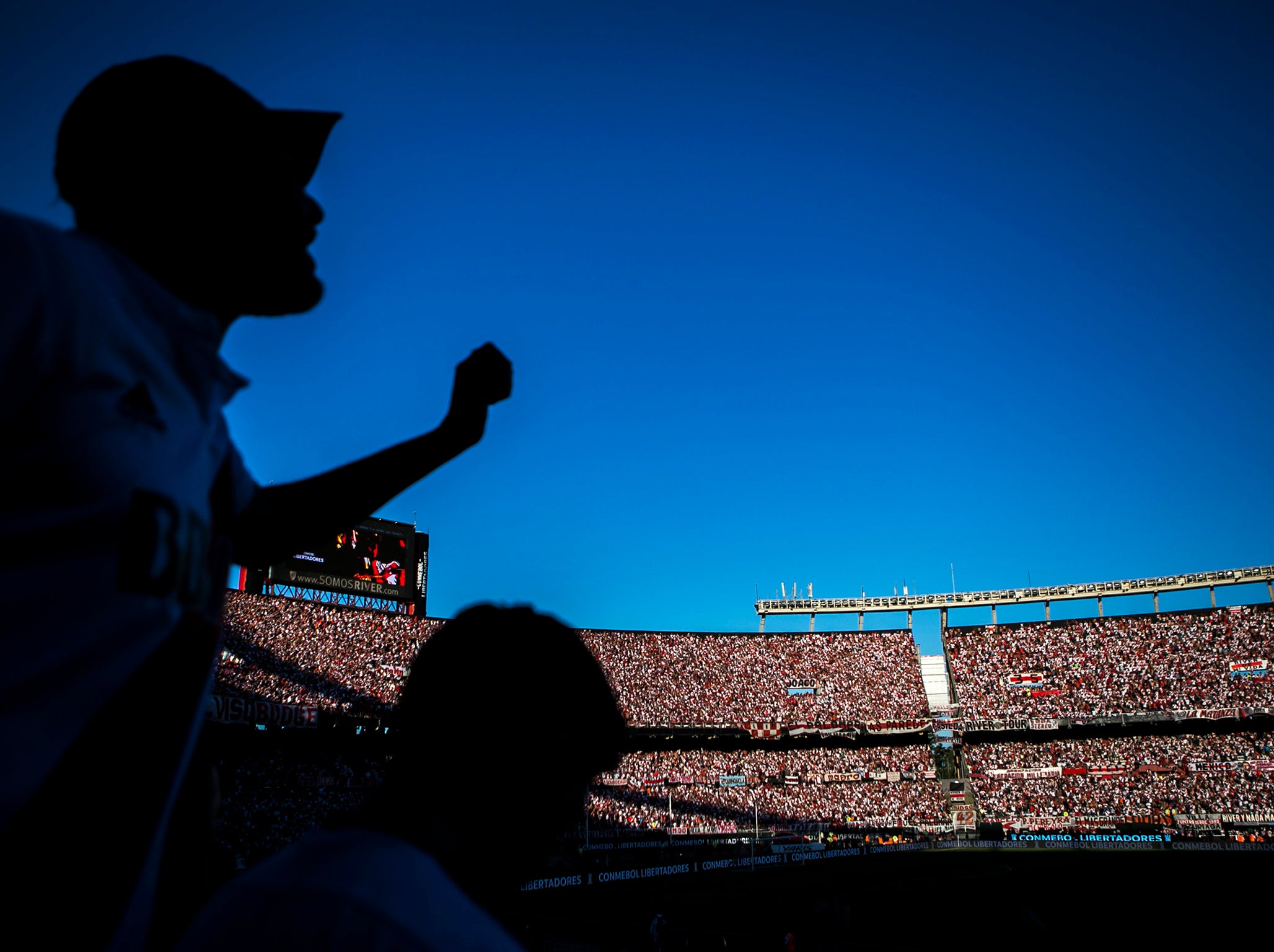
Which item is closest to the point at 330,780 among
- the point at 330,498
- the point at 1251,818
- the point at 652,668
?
the point at 652,668

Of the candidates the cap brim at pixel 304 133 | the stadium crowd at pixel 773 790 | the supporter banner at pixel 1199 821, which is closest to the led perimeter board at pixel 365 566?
the stadium crowd at pixel 773 790

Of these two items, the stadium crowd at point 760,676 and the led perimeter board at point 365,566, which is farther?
the stadium crowd at point 760,676

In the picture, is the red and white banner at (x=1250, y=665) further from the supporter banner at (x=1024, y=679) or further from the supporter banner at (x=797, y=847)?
the supporter banner at (x=797, y=847)

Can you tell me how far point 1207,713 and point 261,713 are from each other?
53655 mm

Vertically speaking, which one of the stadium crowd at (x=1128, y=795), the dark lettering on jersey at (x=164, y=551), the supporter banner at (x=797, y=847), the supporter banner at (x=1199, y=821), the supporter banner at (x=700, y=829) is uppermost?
the dark lettering on jersey at (x=164, y=551)

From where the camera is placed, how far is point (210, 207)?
1177mm

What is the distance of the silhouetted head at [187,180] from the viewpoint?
3.70ft

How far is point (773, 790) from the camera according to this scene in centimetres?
4975

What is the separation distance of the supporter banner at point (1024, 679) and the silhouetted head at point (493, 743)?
201 feet

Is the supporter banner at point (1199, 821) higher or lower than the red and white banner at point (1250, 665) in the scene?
lower

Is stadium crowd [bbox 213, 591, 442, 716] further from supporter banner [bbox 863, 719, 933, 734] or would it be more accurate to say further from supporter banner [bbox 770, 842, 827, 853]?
supporter banner [bbox 863, 719, 933, 734]

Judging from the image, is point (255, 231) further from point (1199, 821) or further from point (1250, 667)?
point (1250, 667)

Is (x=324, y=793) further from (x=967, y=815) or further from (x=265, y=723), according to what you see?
(x=967, y=815)

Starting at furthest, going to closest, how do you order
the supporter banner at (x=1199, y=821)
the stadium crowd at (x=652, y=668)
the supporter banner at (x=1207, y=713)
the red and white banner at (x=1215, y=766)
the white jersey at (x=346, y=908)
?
1. the supporter banner at (x=1207, y=713)
2. the red and white banner at (x=1215, y=766)
3. the supporter banner at (x=1199, y=821)
4. the stadium crowd at (x=652, y=668)
5. the white jersey at (x=346, y=908)
